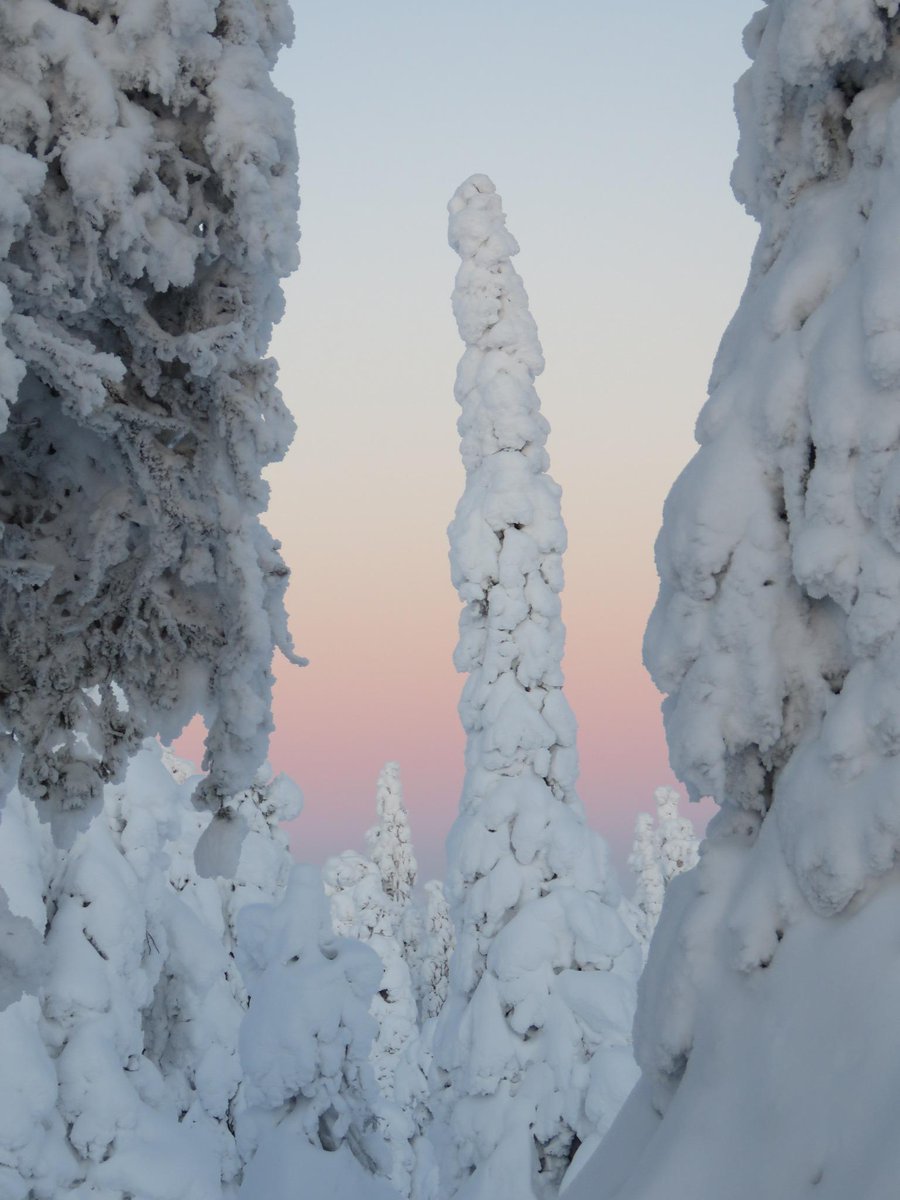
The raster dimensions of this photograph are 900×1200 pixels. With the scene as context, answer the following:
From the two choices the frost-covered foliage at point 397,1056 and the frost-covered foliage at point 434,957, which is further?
the frost-covered foliage at point 434,957

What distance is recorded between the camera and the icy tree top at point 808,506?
4.04 m

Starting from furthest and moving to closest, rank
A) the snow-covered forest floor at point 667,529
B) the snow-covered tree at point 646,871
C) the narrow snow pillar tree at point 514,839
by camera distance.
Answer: the snow-covered tree at point 646,871, the narrow snow pillar tree at point 514,839, the snow-covered forest floor at point 667,529

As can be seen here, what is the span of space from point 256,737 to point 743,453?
217 cm

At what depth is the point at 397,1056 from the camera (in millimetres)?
29156

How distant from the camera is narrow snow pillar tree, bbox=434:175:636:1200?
12.3 m

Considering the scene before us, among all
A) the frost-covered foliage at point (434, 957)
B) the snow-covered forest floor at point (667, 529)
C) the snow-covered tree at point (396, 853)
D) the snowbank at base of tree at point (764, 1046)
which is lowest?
the snowbank at base of tree at point (764, 1046)

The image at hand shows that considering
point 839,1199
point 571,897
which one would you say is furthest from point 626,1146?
point 571,897

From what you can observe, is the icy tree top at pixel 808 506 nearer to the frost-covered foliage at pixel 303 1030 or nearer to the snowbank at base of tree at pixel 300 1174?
the frost-covered foliage at pixel 303 1030

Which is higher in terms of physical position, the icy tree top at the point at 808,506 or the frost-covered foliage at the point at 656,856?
the frost-covered foliage at the point at 656,856

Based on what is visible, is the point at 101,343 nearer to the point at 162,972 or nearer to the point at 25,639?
the point at 25,639

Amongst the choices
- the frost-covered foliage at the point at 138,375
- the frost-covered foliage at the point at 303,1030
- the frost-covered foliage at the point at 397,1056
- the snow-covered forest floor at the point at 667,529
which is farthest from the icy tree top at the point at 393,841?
the frost-covered foliage at the point at 138,375

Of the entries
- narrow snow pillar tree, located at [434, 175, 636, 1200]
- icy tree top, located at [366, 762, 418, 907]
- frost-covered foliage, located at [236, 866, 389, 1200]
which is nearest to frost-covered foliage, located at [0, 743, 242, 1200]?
frost-covered foliage, located at [236, 866, 389, 1200]

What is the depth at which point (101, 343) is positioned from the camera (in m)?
4.29

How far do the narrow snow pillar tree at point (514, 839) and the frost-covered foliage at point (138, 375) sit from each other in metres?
8.48
